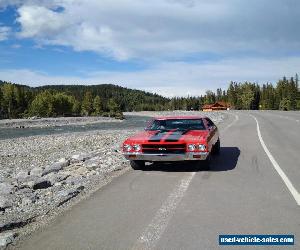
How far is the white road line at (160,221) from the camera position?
5.18 metres

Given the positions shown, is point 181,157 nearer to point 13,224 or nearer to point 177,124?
point 177,124

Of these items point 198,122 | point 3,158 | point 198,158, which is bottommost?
point 3,158

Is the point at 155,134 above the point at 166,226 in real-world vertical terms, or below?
above

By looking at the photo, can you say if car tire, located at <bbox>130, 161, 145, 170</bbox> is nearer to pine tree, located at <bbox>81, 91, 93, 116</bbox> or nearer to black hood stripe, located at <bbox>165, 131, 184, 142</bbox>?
black hood stripe, located at <bbox>165, 131, 184, 142</bbox>

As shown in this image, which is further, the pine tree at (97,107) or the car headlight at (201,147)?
the pine tree at (97,107)

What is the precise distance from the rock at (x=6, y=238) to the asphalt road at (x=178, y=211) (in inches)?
9.7

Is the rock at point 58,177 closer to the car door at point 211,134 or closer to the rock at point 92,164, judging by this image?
the rock at point 92,164

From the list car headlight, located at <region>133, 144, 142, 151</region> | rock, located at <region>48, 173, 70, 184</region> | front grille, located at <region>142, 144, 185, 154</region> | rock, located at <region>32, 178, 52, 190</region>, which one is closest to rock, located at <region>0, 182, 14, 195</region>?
rock, located at <region>32, 178, 52, 190</region>

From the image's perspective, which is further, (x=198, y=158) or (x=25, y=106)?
(x=25, y=106)

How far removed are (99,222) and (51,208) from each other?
1409 millimetres

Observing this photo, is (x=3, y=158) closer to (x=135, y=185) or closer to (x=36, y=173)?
(x=36, y=173)

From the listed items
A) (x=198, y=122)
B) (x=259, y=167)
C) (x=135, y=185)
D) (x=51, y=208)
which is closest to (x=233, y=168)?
(x=259, y=167)

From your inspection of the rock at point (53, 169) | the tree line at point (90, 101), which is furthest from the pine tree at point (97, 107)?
the rock at point (53, 169)

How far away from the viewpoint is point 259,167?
36.0 ft
